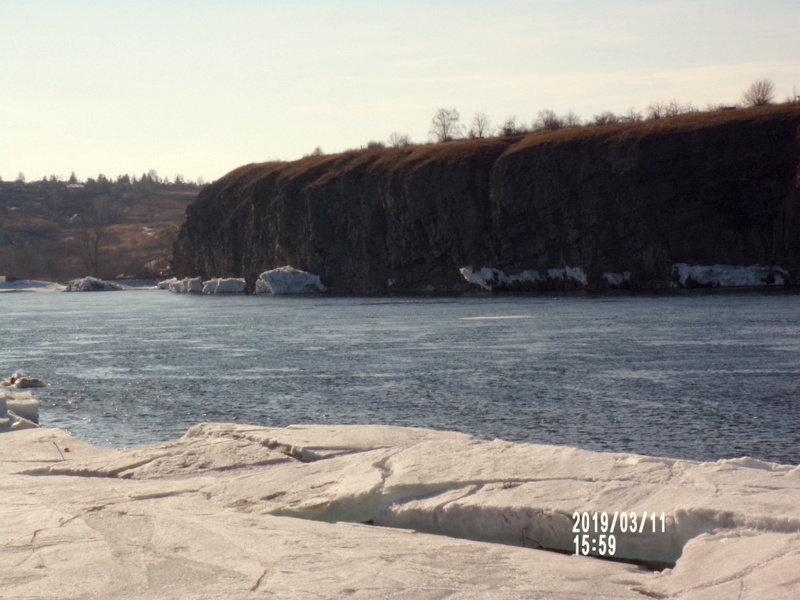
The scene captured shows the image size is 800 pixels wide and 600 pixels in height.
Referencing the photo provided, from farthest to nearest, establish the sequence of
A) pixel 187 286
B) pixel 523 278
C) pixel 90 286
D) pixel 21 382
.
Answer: pixel 90 286 < pixel 187 286 < pixel 523 278 < pixel 21 382

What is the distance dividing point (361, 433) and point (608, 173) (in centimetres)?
7351

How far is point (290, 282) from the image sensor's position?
94.9 metres

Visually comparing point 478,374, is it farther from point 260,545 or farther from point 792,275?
point 792,275

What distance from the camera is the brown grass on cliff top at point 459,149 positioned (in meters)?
81.3

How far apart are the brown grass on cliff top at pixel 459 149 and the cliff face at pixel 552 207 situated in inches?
10.7

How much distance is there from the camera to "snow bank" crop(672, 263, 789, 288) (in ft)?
238

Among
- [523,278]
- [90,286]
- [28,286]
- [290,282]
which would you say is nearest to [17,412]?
[523,278]

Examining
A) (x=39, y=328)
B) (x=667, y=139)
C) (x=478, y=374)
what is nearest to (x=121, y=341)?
(x=39, y=328)

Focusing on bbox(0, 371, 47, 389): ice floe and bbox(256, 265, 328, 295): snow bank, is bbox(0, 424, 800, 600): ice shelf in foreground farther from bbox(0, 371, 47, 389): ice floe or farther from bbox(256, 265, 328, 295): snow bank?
bbox(256, 265, 328, 295): snow bank

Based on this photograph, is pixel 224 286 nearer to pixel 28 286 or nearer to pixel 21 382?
pixel 28 286

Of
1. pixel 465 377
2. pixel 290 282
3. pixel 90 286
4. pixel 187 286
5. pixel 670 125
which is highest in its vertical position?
pixel 670 125

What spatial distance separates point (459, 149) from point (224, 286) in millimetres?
27549

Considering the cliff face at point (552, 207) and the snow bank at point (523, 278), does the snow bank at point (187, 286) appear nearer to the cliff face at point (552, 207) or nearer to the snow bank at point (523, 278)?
the cliff face at point (552, 207)

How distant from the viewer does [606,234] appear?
7988 cm
